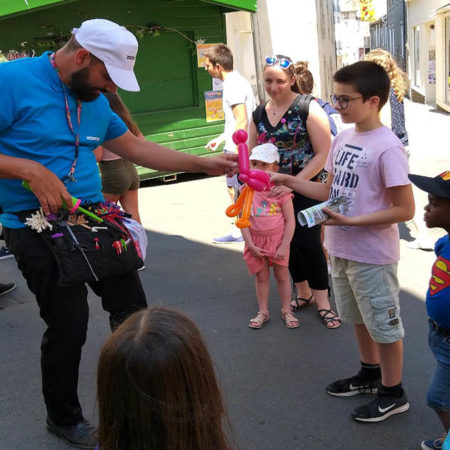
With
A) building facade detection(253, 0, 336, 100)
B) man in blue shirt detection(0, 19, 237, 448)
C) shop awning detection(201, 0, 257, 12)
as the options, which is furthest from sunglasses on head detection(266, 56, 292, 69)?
building facade detection(253, 0, 336, 100)

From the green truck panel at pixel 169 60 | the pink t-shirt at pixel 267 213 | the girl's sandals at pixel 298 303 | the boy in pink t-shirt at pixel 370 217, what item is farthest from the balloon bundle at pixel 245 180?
the green truck panel at pixel 169 60

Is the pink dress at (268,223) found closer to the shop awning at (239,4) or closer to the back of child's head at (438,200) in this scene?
the back of child's head at (438,200)

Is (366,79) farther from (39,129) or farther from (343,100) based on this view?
(39,129)

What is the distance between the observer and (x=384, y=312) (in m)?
2.85

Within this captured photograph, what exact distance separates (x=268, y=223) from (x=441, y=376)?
178 centimetres

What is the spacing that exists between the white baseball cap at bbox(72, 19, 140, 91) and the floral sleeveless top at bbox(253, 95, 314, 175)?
1.69m

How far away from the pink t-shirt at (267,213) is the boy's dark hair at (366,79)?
133cm

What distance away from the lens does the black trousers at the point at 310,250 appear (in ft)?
13.8

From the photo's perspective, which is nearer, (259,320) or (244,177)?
(244,177)

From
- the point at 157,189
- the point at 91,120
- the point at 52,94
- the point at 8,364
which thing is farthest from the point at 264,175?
the point at 157,189

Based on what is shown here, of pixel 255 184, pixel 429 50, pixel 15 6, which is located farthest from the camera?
pixel 429 50

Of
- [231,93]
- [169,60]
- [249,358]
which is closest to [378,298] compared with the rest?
[249,358]

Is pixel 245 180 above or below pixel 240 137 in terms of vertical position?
below

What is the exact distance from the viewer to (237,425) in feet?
10.2
